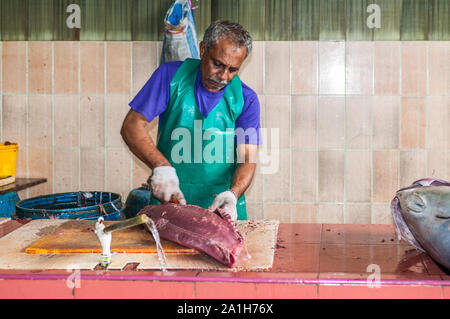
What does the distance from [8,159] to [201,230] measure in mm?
2604

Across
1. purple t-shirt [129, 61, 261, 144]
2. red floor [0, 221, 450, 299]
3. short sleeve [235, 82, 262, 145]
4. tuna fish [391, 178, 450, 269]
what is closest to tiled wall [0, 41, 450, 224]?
short sleeve [235, 82, 262, 145]

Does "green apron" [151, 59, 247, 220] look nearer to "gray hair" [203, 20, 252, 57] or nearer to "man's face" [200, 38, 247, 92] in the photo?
"man's face" [200, 38, 247, 92]

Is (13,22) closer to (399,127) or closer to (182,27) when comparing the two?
(182,27)

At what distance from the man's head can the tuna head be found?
1.06 metres

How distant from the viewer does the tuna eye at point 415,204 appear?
1.75 meters

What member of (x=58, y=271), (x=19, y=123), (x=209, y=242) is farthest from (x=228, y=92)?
(x=19, y=123)

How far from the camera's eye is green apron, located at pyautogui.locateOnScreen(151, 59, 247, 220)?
8.84 ft

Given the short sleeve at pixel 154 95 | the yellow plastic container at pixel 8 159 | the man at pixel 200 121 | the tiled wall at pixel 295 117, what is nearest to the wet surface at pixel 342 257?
the man at pixel 200 121

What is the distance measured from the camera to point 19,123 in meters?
4.25

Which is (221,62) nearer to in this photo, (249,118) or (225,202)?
(249,118)

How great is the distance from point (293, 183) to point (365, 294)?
259 centimetres

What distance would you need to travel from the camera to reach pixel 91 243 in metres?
1.99

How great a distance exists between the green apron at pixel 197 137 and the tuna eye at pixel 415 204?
1.18 m

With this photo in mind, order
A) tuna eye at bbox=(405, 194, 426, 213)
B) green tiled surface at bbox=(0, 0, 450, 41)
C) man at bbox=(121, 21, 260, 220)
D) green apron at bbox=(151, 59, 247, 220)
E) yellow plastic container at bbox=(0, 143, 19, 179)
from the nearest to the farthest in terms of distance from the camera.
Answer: tuna eye at bbox=(405, 194, 426, 213) < man at bbox=(121, 21, 260, 220) < green apron at bbox=(151, 59, 247, 220) < yellow plastic container at bbox=(0, 143, 19, 179) < green tiled surface at bbox=(0, 0, 450, 41)
